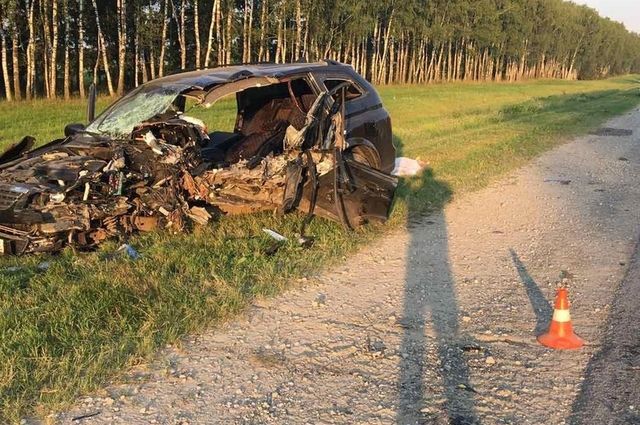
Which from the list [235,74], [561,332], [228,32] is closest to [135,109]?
[235,74]

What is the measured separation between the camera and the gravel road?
129 inches

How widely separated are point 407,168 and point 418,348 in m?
6.61

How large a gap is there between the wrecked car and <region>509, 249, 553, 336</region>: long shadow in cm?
181

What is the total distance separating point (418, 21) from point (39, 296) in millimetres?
52247

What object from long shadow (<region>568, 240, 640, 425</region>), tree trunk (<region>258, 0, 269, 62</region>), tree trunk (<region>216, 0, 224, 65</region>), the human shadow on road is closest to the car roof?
the human shadow on road

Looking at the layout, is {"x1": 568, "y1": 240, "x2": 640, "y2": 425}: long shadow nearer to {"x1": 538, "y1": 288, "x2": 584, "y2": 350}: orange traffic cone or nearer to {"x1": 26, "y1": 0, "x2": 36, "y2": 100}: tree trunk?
{"x1": 538, "y1": 288, "x2": 584, "y2": 350}: orange traffic cone

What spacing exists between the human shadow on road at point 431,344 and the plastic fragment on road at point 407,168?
122 inches

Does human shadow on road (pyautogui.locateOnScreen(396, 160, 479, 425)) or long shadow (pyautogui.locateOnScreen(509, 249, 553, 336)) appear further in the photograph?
long shadow (pyautogui.locateOnScreen(509, 249, 553, 336))

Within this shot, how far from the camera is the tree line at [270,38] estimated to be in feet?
93.3

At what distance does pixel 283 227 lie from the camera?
6.79 m

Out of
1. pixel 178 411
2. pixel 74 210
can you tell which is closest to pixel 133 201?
pixel 74 210

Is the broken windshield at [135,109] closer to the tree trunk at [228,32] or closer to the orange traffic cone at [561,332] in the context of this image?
the orange traffic cone at [561,332]

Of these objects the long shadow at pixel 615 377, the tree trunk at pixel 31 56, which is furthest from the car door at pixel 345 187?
the tree trunk at pixel 31 56

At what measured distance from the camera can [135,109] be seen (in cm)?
703
